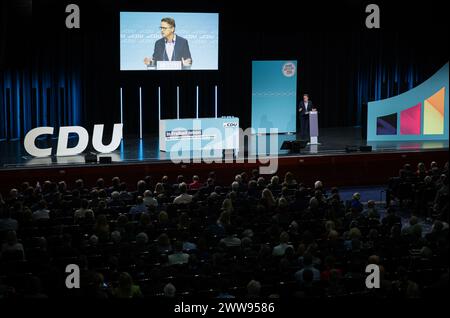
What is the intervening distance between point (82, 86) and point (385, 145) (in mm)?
8017

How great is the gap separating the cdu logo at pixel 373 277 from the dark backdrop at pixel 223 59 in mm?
11717

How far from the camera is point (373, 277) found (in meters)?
9.10

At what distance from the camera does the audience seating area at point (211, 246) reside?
29.2 ft

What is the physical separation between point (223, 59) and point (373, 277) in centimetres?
1394

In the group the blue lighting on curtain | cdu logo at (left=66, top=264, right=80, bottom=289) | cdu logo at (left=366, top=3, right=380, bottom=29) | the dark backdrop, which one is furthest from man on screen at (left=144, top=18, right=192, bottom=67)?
cdu logo at (left=66, top=264, right=80, bottom=289)

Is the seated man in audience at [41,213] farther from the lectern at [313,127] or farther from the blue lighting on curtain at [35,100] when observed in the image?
the blue lighting on curtain at [35,100]

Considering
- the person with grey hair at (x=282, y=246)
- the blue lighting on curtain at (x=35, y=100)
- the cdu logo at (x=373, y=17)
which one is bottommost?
the person with grey hair at (x=282, y=246)

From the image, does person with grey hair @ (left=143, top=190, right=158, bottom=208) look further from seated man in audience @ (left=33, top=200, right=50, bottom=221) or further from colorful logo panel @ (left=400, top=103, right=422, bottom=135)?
colorful logo panel @ (left=400, top=103, right=422, bottom=135)

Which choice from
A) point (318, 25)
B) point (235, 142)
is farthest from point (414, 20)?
point (235, 142)

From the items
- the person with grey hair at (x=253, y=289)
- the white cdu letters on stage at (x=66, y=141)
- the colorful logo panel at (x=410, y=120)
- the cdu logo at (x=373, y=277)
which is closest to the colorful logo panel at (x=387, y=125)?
the colorful logo panel at (x=410, y=120)

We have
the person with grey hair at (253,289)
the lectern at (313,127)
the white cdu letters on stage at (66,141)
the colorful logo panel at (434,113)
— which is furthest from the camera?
the colorful logo panel at (434,113)

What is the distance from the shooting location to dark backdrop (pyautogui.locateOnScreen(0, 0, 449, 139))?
804 inches

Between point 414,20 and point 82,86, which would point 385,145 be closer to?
point 414,20
